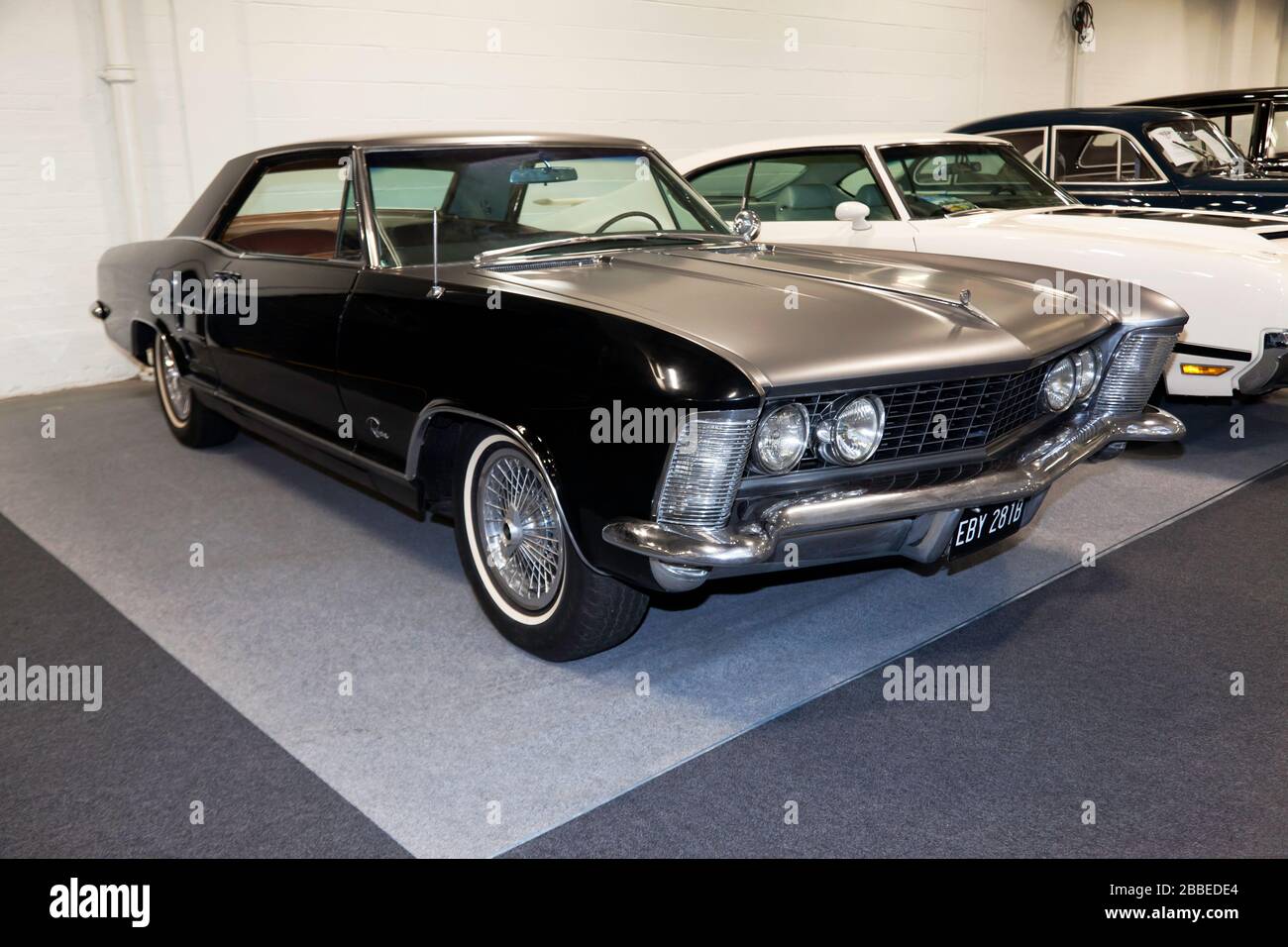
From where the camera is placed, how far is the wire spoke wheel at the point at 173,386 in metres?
5.14

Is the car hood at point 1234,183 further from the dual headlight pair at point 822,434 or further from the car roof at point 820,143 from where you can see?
the dual headlight pair at point 822,434

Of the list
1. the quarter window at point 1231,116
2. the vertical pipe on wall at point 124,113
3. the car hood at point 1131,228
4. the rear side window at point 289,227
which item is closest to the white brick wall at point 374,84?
the vertical pipe on wall at point 124,113

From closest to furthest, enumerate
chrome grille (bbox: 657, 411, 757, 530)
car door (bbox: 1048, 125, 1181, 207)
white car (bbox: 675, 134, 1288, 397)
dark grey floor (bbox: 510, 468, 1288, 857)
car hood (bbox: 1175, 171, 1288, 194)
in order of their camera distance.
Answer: dark grey floor (bbox: 510, 468, 1288, 857)
chrome grille (bbox: 657, 411, 757, 530)
white car (bbox: 675, 134, 1288, 397)
car hood (bbox: 1175, 171, 1288, 194)
car door (bbox: 1048, 125, 1181, 207)

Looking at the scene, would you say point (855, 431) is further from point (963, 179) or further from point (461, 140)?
point (963, 179)

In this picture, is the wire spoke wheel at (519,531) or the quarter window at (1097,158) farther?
the quarter window at (1097,158)

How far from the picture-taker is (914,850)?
216cm

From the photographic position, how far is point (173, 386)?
528 cm

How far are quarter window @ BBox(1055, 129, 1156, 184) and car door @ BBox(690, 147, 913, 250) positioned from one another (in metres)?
1.94

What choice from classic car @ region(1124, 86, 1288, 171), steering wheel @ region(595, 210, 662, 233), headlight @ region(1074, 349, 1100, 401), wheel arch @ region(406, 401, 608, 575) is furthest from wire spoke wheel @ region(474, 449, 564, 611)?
classic car @ region(1124, 86, 1288, 171)

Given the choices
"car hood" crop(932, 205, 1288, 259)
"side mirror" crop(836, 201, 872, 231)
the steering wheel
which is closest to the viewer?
the steering wheel

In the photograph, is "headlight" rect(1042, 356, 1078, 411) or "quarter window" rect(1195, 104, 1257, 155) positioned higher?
"quarter window" rect(1195, 104, 1257, 155)

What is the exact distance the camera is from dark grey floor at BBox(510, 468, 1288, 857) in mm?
2199

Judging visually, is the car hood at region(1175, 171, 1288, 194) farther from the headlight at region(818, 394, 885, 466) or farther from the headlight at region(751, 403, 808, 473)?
the headlight at region(751, 403, 808, 473)

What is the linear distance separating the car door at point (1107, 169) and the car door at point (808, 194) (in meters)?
1.72
